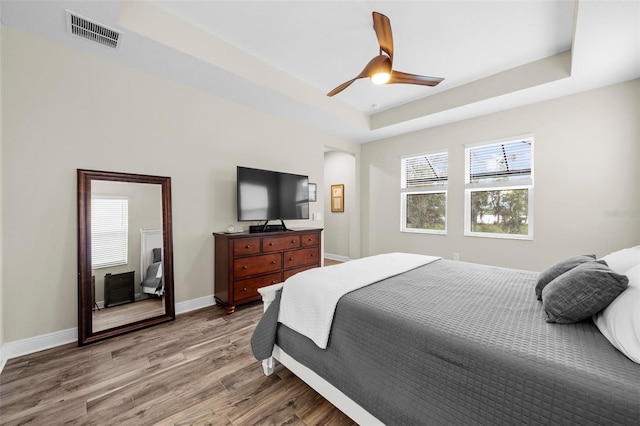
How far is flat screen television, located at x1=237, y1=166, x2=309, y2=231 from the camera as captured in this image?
10.6ft

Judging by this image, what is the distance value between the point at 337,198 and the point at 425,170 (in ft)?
7.38

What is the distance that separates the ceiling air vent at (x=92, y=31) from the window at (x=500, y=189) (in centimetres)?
454

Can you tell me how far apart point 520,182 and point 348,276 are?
327cm

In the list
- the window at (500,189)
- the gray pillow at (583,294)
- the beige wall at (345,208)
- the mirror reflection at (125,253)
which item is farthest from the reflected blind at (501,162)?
the mirror reflection at (125,253)

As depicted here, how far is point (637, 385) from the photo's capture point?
0.77m

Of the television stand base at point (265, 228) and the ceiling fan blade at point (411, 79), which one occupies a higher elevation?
the ceiling fan blade at point (411, 79)

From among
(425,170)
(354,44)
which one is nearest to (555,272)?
(354,44)

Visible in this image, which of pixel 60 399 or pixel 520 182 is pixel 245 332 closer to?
pixel 60 399

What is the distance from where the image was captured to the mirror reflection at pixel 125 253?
7.87 ft

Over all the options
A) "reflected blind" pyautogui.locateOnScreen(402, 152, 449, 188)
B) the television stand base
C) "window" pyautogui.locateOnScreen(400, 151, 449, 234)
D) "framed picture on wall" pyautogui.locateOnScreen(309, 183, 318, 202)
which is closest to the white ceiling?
"reflected blind" pyautogui.locateOnScreen(402, 152, 449, 188)

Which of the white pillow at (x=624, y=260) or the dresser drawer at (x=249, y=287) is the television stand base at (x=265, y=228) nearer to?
the dresser drawer at (x=249, y=287)

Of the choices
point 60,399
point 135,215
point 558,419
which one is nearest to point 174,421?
point 60,399

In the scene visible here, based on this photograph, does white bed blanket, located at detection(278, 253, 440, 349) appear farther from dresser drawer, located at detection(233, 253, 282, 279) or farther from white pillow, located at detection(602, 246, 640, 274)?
dresser drawer, located at detection(233, 253, 282, 279)

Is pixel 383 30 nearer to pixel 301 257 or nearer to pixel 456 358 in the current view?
pixel 456 358
